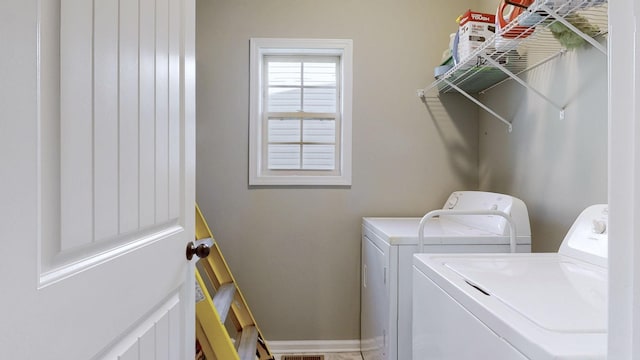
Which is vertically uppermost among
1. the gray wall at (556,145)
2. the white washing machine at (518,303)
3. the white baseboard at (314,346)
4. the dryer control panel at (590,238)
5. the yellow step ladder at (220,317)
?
the gray wall at (556,145)

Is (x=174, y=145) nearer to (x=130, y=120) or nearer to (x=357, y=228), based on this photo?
(x=130, y=120)

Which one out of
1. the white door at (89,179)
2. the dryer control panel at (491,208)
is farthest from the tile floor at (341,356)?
the white door at (89,179)

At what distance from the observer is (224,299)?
1642mm

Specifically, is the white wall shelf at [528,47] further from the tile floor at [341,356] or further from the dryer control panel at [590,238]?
the tile floor at [341,356]

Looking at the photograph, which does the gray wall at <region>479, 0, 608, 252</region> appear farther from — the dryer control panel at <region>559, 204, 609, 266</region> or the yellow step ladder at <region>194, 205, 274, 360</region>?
the yellow step ladder at <region>194, 205, 274, 360</region>

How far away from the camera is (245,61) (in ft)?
7.56

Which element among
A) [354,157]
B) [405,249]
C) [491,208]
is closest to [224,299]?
[405,249]

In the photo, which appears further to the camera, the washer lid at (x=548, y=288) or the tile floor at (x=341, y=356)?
the tile floor at (x=341, y=356)

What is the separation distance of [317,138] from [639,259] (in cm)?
221

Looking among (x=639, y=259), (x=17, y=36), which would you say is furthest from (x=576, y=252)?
(x=17, y=36)

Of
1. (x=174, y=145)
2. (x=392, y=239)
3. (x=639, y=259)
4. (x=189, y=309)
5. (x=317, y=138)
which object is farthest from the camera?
(x=317, y=138)

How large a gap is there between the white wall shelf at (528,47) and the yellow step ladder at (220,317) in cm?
140

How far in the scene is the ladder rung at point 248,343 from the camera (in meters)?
1.60

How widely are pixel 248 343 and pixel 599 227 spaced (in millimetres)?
1620
